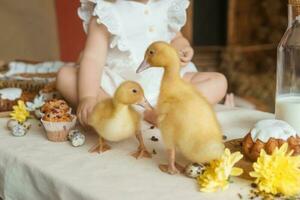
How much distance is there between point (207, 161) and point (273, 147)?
0.08 meters

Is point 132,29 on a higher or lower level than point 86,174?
higher

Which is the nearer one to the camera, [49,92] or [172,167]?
[172,167]

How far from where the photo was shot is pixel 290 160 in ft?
1.77

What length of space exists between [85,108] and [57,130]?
56 millimetres

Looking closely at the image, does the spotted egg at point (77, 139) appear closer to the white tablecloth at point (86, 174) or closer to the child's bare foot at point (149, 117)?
the white tablecloth at point (86, 174)

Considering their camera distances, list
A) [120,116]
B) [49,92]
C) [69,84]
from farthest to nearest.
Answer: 1. [49,92]
2. [69,84]
3. [120,116]

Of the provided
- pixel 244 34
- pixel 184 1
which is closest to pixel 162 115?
pixel 184 1

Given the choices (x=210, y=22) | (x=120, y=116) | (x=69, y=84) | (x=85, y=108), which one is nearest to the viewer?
(x=120, y=116)

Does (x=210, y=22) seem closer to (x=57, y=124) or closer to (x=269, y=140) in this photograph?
(x=57, y=124)

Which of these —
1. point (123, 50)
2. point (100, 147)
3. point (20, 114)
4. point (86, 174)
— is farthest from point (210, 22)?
point (86, 174)

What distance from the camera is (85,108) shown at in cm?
77

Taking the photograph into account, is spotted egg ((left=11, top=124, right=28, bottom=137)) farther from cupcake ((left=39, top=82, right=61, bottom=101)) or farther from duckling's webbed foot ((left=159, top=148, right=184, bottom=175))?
duckling's webbed foot ((left=159, top=148, right=184, bottom=175))

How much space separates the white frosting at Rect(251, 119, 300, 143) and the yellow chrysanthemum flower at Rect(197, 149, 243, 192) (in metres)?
0.06

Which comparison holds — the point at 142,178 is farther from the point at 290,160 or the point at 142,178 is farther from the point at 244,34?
the point at 244,34
